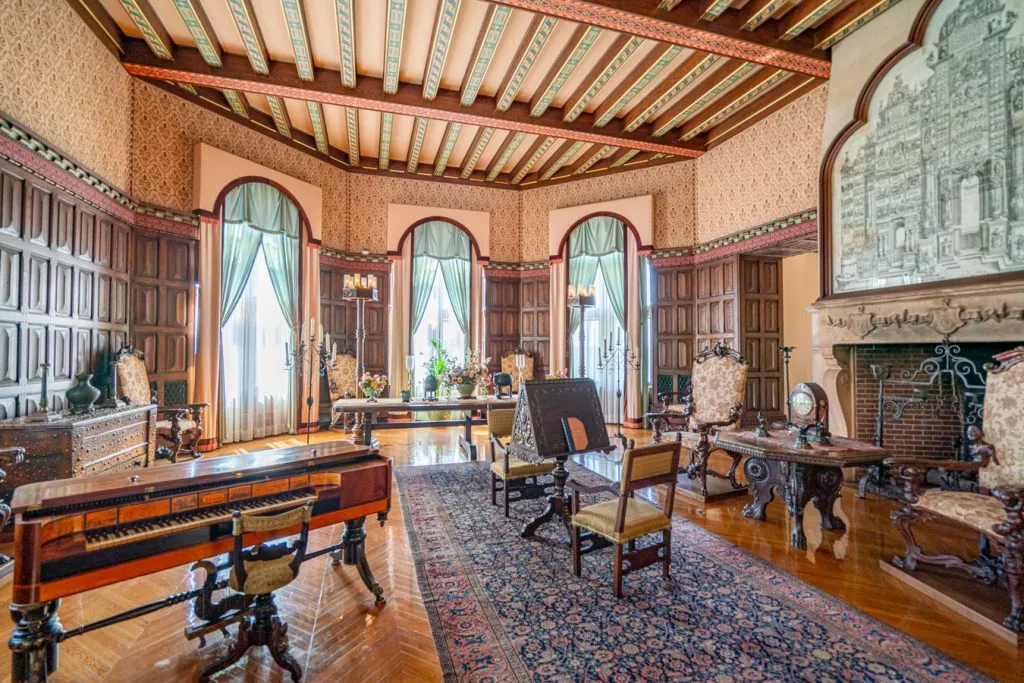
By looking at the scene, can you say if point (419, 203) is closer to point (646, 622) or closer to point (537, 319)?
point (537, 319)

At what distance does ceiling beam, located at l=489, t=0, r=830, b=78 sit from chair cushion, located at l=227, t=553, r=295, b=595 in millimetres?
4496

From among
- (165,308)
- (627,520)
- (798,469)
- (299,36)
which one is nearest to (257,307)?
(165,308)

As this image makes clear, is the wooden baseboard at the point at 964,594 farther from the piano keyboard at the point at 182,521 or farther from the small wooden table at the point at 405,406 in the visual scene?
the piano keyboard at the point at 182,521

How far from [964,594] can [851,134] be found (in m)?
4.43

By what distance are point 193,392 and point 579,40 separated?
637 centimetres

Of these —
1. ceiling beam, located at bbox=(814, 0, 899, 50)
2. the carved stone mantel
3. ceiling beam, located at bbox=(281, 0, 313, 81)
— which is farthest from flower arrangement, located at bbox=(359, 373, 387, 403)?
ceiling beam, located at bbox=(814, 0, 899, 50)

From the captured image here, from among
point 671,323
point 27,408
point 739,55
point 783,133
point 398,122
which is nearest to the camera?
point 27,408

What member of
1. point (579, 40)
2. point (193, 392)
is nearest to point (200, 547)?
point (193, 392)

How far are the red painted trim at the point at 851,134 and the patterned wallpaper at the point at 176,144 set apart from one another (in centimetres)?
743

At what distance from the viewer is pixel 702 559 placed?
3.02 m

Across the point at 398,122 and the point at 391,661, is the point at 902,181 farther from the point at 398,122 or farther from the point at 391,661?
the point at 398,122

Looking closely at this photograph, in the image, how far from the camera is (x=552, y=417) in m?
3.28

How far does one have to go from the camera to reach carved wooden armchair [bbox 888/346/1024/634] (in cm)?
236

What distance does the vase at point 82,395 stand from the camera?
391 centimetres
